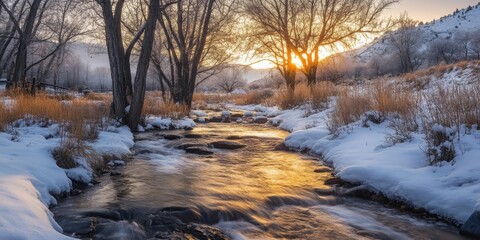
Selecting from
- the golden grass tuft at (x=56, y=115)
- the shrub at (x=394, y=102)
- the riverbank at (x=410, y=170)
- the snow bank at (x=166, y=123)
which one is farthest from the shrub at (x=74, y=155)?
the snow bank at (x=166, y=123)

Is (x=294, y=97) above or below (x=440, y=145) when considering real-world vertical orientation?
above

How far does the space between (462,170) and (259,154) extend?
4714 millimetres

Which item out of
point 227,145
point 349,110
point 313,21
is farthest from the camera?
point 313,21

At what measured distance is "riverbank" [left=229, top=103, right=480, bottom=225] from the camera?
4.39 metres

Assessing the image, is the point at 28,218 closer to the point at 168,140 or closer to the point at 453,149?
the point at 453,149

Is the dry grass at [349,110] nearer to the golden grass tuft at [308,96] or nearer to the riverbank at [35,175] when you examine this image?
the golden grass tuft at [308,96]

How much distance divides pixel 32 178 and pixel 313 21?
64.0 feet

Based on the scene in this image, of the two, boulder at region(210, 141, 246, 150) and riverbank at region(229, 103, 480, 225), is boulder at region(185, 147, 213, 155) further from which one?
riverbank at region(229, 103, 480, 225)

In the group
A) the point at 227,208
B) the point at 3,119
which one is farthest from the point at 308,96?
the point at 227,208

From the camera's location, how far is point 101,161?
6.59 metres

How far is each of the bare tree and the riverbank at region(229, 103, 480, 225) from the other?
13833mm

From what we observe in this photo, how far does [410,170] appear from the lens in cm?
527

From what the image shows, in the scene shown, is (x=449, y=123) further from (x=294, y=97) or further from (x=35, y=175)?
(x=294, y=97)

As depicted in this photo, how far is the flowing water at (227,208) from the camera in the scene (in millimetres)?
4121
